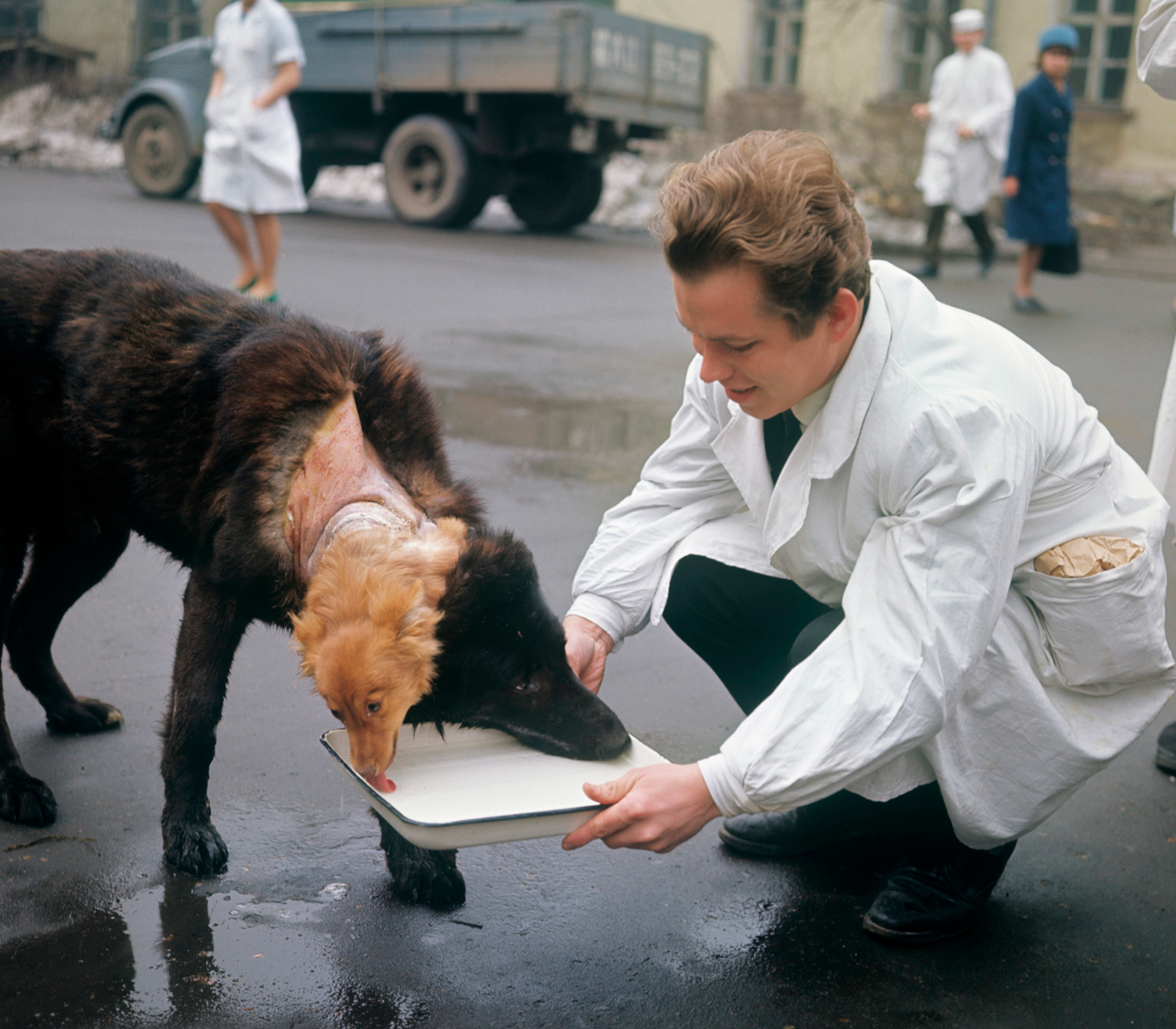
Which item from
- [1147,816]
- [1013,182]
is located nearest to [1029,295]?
[1013,182]

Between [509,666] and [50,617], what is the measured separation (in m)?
1.62

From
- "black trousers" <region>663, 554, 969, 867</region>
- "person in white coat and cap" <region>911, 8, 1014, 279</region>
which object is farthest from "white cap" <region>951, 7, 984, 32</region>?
"black trousers" <region>663, 554, 969, 867</region>

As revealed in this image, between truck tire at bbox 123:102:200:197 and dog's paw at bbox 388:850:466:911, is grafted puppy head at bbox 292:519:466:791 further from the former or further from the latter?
truck tire at bbox 123:102:200:197

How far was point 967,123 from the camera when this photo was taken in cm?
1197

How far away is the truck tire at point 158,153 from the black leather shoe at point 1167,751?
14667 millimetres

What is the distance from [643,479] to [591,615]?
42 cm

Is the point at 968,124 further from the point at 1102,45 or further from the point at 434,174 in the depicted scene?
the point at 1102,45

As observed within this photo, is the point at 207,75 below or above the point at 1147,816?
above

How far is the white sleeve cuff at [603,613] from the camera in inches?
108

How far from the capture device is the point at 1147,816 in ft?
10.3

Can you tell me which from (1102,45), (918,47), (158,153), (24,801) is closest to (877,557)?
(24,801)

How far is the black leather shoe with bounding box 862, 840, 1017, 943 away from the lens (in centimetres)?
259

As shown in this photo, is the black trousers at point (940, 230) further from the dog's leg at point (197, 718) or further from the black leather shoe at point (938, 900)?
the dog's leg at point (197, 718)

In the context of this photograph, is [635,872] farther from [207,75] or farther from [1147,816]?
[207,75]
